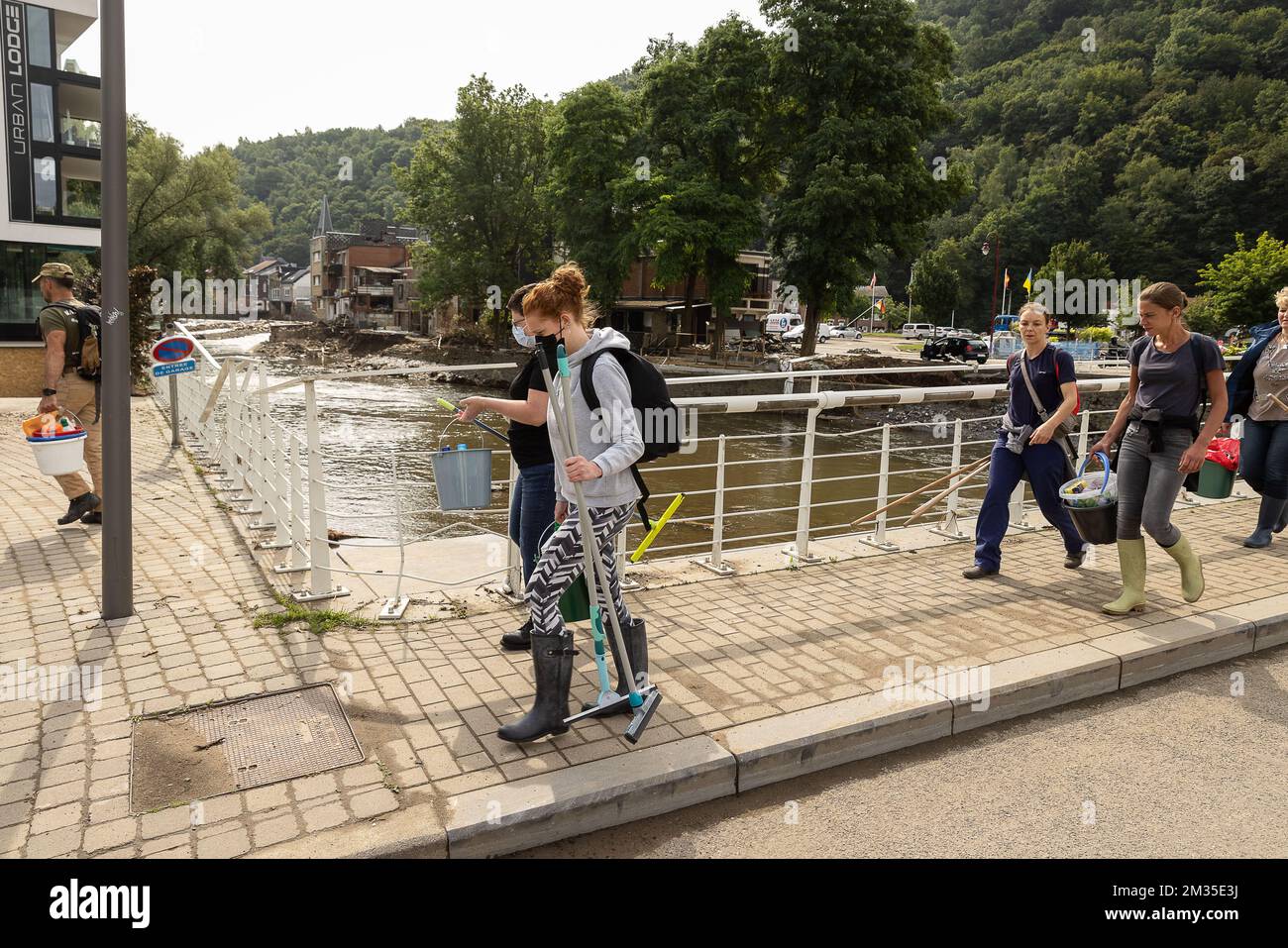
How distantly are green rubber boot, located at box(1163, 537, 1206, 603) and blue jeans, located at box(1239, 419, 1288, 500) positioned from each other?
2.23 m

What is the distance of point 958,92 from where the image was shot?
115312mm

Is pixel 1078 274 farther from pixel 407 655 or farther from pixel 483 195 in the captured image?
pixel 407 655

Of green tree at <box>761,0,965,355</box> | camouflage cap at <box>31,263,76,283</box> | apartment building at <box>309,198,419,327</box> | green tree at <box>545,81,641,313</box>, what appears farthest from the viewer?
apartment building at <box>309,198,419,327</box>

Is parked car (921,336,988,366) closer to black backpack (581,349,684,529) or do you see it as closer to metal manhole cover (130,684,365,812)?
black backpack (581,349,684,529)

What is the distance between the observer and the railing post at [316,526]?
5059mm

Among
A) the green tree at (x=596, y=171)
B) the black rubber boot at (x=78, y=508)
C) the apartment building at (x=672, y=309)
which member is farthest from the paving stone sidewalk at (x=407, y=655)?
the apartment building at (x=672, y=309)

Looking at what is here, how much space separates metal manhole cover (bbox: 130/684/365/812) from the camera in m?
3.38

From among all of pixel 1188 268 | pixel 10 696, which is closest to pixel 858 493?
pixel 10 696

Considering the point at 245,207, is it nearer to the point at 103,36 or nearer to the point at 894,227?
the point at 894,227

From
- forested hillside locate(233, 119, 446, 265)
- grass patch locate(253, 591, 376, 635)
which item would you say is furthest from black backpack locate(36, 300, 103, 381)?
forested hillside locate(233, 119, 446, 265)

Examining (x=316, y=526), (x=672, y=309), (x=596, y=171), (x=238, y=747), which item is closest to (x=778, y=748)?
(x=238, y=747)

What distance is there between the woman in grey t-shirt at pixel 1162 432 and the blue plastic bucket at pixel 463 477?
3794 millimetres

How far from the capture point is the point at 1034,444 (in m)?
6.12

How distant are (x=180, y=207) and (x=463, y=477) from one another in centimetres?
4769
